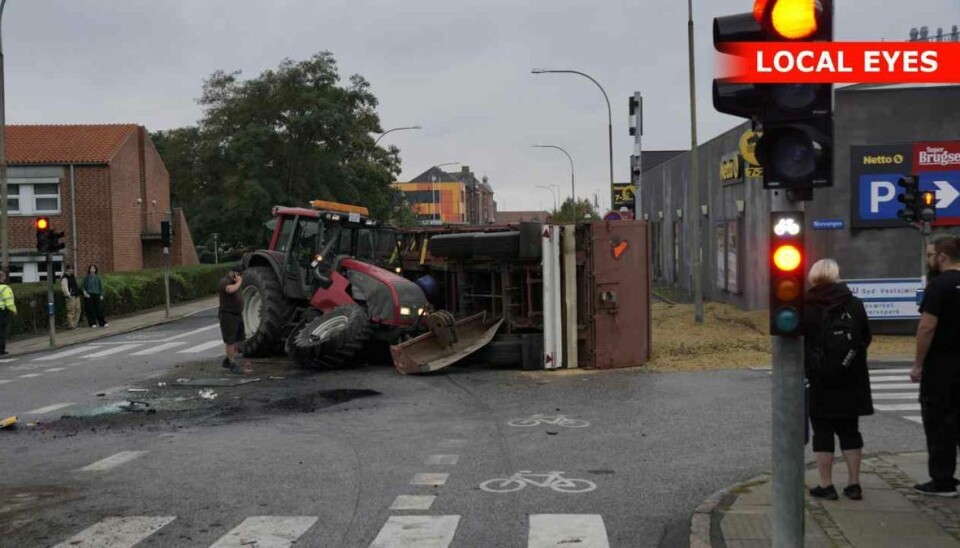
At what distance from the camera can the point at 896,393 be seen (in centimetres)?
1203

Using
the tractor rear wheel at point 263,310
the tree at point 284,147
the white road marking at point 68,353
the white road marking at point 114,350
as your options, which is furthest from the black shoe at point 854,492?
the tree at point 284,147

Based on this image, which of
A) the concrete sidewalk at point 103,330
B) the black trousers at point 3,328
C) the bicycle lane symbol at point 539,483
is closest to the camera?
the bicycle lane symbol at point 539,483

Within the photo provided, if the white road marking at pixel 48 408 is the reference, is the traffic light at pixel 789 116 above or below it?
above

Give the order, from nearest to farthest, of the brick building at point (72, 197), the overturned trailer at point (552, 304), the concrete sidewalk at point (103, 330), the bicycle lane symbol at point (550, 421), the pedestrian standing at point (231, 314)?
Answer: the bicycle lane symbol at point (550, 421)
the overturned trailer at point (552, 304)
the pedestrian standing at point (231, 314)
the concrete sidewalk at point (103, 330)
the brick building at point (72, 197)

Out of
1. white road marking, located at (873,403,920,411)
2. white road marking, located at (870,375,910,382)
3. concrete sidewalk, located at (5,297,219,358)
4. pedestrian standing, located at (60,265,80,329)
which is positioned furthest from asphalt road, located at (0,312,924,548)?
pedestrian standing, located at (60,265,80,329)

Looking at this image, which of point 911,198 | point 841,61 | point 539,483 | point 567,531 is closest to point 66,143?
point 911,198

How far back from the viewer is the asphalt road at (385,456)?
6.30 metres

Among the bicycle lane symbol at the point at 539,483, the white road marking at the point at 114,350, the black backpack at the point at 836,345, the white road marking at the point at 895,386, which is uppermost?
the black backpack at the point at 836,345

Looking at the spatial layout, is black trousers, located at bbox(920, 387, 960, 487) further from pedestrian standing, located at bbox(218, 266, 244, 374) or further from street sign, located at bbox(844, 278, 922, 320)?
street sign, located at bbox(844, 278, 922, 320)

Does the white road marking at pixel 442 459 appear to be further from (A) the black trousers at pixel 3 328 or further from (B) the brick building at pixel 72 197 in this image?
(B) the brick building at pixel 72 197

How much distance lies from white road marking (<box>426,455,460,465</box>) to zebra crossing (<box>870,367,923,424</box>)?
15.6ft

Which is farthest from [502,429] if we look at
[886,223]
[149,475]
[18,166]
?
[18,166]

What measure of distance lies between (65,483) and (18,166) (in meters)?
40.0

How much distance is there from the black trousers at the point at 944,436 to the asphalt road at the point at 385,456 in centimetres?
157
